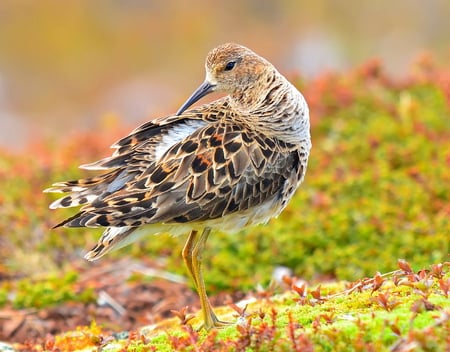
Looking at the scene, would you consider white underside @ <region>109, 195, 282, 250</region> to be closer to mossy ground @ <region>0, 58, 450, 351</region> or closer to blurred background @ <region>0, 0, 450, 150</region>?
mossy ground @ <region>0, 58, 450, 351</region>

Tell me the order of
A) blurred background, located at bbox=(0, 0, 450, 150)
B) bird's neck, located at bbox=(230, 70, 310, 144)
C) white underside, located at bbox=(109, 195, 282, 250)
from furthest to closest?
blurred background, located at bbox=(0, 0, 450, 150), bird's neck, located at bbox=(230, 70, 310, 144), white underside, located at bbox=(109, 195, 282, 250)

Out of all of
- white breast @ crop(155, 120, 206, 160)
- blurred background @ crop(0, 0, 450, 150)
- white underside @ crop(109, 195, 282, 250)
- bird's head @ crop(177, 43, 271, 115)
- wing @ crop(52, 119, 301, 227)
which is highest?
bird's head @ crop(177, 43, 271, 115)

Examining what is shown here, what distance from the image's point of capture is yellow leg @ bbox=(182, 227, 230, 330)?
6746 millimetres

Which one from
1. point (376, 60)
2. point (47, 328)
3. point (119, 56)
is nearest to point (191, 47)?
point (119, 56)

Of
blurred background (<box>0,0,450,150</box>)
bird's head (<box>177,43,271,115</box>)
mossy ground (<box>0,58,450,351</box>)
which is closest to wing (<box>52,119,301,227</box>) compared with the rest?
bird's head (<box>177,43,271,115</box>)

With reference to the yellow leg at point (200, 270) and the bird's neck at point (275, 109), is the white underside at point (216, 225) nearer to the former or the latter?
the yellow leg at point (200, 270)

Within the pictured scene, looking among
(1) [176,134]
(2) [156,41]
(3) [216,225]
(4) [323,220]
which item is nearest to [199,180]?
(3) [216,225]

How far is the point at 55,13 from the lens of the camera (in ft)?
105

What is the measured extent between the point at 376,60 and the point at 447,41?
42.7 ft

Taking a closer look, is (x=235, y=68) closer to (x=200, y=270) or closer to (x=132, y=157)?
(x=132, y=157)

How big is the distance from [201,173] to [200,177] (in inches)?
1.5

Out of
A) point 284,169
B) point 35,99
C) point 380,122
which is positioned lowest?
point 35,99

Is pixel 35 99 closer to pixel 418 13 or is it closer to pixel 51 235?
pixel 418 13

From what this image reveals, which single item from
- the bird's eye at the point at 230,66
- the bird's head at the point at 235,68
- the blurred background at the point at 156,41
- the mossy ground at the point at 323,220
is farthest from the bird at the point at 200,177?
the blurred background at the point at 156,41
